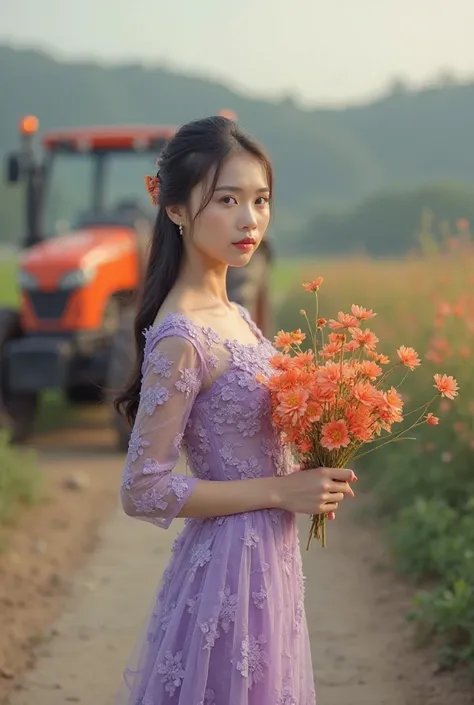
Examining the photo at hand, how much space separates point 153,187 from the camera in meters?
2.49

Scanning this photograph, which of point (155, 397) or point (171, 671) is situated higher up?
Answer: point (155, 397)

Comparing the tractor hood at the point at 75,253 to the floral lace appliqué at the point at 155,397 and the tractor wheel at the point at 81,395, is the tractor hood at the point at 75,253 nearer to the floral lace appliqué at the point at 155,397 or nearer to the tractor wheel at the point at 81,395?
the tractor wheel at the point at 81,395

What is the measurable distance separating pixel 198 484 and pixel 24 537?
147 inches

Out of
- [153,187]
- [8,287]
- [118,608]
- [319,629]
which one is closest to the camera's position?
[153,187]

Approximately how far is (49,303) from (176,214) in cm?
617

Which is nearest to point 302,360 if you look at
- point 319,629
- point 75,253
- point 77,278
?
point 319,629

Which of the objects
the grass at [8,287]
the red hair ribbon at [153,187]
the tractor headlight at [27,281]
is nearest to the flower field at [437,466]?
the red hair ribbon at [153,187]

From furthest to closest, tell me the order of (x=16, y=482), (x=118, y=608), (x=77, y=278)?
(x=77, y=278) < (x=16, y=482) < (x=118, y=608)

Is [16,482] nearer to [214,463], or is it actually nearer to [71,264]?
[71,264]

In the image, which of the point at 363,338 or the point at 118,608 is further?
the point at 118,608

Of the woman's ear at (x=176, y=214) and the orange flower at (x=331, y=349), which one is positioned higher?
the woman's ear at (x=176, y=214)

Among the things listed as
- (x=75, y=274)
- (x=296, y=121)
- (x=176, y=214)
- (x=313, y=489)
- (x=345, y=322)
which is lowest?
(x=75, y=274)

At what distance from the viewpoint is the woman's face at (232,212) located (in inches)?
88.8

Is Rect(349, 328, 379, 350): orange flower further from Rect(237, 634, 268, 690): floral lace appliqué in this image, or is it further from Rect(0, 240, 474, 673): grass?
Rect(0, 240, 474, 673): grass
